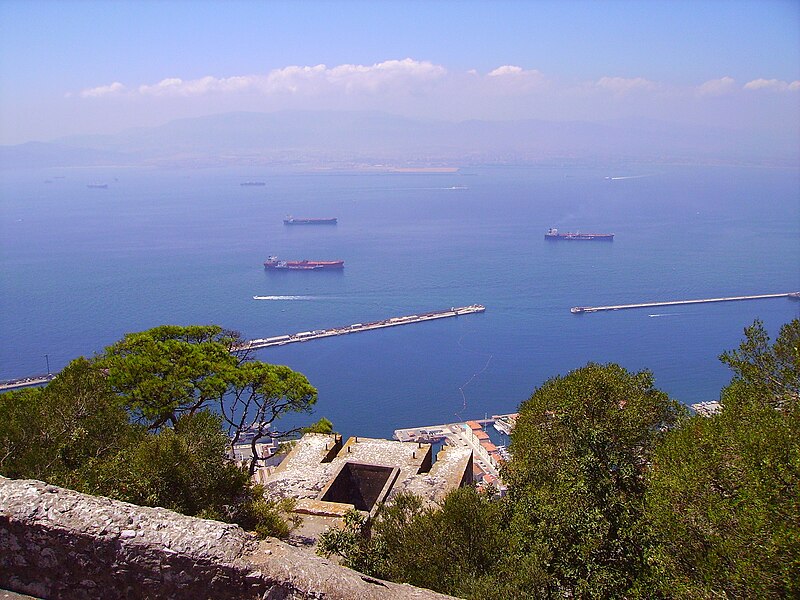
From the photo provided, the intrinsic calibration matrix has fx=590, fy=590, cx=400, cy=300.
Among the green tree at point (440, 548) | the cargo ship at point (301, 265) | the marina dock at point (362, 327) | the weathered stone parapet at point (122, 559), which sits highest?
the weathered stone parapet at point (122, 559)

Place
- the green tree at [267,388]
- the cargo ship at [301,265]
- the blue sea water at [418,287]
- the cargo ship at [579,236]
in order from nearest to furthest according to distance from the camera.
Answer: the green tree at [267,388]
the blue sea water at [418,287]
the cargo ship at [301,265]
the cargo ship at [579,236]

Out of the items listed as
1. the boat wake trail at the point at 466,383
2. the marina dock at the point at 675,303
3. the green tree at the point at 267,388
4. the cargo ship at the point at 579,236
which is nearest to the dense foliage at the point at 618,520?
the green tree at the point at 267,388

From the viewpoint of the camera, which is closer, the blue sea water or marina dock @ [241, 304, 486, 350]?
the blue sea water

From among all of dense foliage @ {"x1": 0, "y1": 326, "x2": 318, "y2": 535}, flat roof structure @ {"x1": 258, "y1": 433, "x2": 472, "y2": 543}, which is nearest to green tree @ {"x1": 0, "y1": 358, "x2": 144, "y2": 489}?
dense foliage @ {"x1": 0, "y1": 326, "x2": 318, "y2": 535}

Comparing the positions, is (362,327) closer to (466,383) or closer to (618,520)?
(466,383)

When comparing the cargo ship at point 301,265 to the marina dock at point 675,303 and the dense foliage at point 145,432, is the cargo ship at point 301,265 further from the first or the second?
the dense foliage at point 145,432

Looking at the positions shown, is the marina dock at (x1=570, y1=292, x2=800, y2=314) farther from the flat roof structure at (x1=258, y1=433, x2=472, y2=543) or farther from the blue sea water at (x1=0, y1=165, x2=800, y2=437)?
the flat roof structure at (x1=258, y1=433, x2=472, y2=543)
